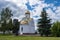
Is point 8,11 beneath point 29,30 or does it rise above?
above

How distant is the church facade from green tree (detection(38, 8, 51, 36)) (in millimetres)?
13675

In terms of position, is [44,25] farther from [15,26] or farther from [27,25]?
[15,26]

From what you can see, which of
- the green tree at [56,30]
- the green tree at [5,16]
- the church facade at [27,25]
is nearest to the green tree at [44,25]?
the green tree at [56,30]

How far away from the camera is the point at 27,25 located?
79.2m

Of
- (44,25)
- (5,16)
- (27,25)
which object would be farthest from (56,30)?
(5,16)

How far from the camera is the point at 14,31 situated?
3361 inches

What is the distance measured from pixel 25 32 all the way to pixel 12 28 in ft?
26.1

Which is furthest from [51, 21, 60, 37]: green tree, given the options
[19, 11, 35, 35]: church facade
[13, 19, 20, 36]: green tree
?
[13, 19, 20, 36]: green tree

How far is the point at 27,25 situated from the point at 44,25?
16.0m

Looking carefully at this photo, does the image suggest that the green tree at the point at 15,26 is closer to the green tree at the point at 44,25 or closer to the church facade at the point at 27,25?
the church facade at the point at 27,25

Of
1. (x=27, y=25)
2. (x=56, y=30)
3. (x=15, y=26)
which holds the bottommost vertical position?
(x=56, y=30)

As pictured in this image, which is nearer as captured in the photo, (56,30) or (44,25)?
(56,30)

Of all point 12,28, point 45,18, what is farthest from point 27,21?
point 45,18

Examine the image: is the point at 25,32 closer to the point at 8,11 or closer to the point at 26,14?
the point at 26,14
